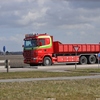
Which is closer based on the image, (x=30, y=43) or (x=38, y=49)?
(x=38, y=49)

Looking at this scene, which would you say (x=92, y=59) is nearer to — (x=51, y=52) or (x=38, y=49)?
(x=51, y=52)

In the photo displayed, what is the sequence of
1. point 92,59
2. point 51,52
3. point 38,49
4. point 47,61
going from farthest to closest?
1. point 92,59
2. point 51,52
3. point 47,61
4. point 38,49

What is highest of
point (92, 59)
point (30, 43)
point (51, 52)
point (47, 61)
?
point (30, 43)

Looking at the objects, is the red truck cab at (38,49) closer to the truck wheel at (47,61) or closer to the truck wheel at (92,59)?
the truck wheel at (47,61)

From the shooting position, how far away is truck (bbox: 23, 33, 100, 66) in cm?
3966

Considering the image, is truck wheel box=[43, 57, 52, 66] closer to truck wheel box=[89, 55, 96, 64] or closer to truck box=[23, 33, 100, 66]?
truck box=[23, 33, 100, 66]

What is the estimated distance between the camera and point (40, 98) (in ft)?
41.6

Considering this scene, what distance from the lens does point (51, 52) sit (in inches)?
1608

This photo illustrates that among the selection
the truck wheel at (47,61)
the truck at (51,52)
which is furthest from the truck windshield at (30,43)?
the truck wheel at (47,61)

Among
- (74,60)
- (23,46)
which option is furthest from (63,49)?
(23,46)

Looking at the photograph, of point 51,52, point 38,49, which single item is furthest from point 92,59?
point 38,49

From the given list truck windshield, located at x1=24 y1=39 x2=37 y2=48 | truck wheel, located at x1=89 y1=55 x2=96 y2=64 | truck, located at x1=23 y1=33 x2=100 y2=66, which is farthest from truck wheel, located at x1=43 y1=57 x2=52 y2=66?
truck wheel, located at x1=89 y1=55 x2=96 y2=64

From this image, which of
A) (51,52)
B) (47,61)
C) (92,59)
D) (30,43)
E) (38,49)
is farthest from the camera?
(92,59)

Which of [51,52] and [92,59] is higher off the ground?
[51,52]
